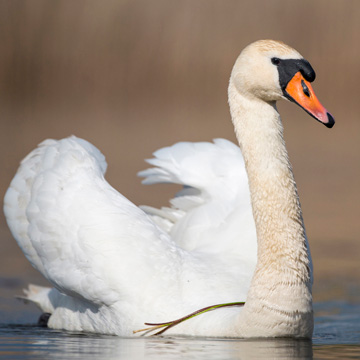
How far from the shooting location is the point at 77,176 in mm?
6137

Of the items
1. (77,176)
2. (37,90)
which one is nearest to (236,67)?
(77,176)

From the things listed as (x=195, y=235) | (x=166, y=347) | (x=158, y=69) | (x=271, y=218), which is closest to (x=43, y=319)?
(x=195, y=235)

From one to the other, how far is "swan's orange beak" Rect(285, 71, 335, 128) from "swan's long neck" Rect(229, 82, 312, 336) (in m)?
0.23

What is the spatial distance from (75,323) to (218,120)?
1126 centimetres

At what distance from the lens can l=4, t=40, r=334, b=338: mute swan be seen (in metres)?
5.21

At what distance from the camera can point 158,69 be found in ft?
58.5

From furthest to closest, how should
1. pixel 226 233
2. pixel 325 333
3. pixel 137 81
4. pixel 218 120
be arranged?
1. pixel 137 81
2. pixel 218 120
3. pixel 226 233
4. pixel 325 333

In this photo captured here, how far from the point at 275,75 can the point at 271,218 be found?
728mm

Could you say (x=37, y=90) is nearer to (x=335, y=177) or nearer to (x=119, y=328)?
(x=335, y=177)

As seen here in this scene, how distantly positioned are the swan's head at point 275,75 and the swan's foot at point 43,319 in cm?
220

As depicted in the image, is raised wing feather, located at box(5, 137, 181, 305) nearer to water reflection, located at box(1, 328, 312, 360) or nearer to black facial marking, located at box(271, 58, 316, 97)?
water reflection, located at box(1, 328, 312, 360)

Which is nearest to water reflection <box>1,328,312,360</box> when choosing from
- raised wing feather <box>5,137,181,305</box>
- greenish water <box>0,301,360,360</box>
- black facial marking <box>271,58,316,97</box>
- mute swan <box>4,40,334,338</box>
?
greenish water <box>0,301,360,360</box>

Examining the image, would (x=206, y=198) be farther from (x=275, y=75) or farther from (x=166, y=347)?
(x=166, y=347)

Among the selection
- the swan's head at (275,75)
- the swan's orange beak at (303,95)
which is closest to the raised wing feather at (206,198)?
the swan's head at (275,75)
